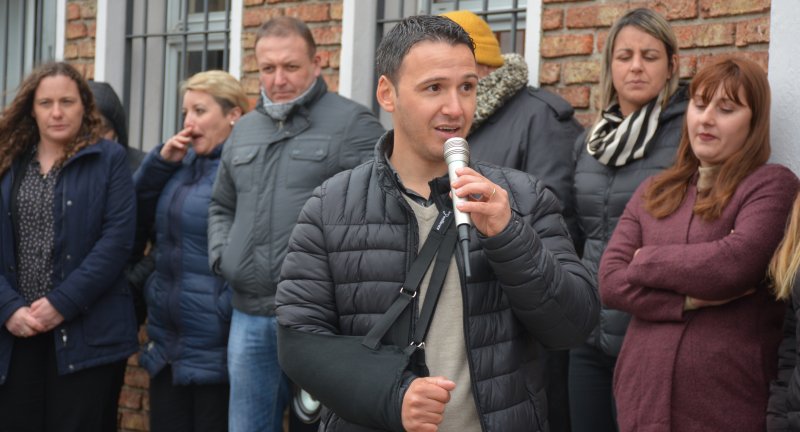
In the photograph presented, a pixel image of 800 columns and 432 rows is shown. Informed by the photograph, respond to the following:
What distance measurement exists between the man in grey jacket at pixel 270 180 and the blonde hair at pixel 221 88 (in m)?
0.45


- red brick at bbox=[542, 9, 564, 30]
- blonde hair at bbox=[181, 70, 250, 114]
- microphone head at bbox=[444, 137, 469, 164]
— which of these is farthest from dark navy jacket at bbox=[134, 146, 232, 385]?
microphone head at bbox=[444, 137, 469, 164]

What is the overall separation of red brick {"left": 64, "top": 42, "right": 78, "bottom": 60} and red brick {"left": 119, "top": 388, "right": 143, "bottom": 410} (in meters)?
2.24

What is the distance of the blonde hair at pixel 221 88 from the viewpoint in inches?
207

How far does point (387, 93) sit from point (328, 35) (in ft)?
10.6

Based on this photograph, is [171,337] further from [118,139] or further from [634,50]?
[634,50]

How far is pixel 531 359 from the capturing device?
268 cm

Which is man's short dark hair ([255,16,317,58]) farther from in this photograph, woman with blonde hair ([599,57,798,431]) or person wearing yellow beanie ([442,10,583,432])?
woman with blonde hair ([599,57,798,431])

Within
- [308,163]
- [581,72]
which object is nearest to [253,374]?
[308,163]

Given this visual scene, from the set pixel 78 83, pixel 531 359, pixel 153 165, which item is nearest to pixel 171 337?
pixel 153 165

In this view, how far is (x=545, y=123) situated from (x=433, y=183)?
5.92 feet

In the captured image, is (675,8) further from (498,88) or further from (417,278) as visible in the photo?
(417,278)

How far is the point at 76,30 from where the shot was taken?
733 cm

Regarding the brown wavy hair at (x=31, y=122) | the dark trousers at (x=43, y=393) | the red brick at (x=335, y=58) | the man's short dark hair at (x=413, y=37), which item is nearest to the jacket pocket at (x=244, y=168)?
the brown wavy hair at (x=31, y=122)

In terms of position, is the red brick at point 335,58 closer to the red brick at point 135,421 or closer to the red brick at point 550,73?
the red brick at point 550,73
